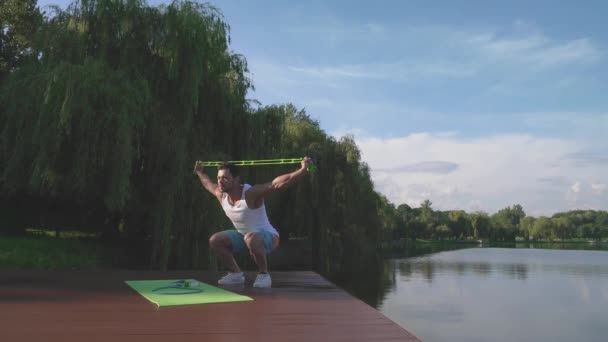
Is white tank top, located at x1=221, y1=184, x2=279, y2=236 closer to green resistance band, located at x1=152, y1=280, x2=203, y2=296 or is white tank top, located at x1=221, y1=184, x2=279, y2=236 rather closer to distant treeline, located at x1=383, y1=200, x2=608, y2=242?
green resistance band, located at x1=152, y1=280, x2=203, y2=296

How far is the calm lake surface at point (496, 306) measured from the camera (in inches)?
332

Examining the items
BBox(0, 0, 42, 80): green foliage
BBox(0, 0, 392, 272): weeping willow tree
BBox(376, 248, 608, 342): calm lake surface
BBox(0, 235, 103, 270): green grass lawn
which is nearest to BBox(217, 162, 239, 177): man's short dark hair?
BBox(0, 0, 392, 272): weeping willow tree

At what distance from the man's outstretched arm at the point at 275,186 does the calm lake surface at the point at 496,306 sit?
4.93 meters

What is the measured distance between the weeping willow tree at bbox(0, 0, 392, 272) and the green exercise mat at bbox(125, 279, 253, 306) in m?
3.84

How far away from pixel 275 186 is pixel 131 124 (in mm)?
4770

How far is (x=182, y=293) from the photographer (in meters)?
3.72

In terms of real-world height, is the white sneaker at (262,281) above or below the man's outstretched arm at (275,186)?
below

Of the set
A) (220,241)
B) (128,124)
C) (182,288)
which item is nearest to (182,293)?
(182,288)

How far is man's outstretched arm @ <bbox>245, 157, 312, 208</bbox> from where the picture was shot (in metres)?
3.65

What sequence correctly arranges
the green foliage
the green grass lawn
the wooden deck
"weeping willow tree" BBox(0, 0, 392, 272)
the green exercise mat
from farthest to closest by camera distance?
the green foliage → "weeping willow tree" BBox(0, 0, 392, 272) → the green grass lawn → the green exercise mat → the wooden deck

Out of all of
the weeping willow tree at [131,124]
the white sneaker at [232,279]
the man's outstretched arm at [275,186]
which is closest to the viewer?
the man's outstretched arm at [275,186]

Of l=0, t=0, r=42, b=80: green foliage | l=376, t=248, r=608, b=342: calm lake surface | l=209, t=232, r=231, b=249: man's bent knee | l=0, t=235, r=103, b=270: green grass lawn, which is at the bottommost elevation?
l=376, t=248, r=608, b=342: calm lake surface

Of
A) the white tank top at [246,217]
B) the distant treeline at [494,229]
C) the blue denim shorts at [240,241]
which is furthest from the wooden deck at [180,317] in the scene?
the distant treeline at [494,229]

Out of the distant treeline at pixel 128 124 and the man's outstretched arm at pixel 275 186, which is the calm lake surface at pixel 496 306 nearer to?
the distant treeline at pixel 128 124
